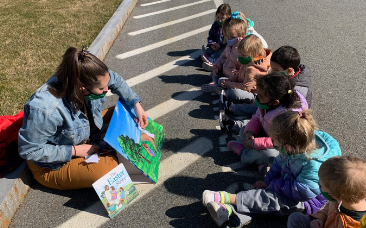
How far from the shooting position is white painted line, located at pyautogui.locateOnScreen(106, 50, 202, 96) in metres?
4.81

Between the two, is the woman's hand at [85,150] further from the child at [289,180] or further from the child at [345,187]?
the child at [345,187]

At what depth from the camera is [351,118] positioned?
12.0 feet

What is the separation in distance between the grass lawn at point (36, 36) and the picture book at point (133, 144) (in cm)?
176

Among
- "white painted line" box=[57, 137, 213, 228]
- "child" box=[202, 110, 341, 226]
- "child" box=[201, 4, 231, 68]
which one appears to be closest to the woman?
"white painted line" box=[57, 137, 213, 228]

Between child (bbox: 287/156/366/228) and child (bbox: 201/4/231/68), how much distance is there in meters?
3.39

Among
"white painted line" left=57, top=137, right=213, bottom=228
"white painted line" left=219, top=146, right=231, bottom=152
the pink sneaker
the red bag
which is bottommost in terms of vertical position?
"white painted line" left=57, top=137, right=213, bottom=228

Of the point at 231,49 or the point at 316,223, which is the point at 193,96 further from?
the point at 316,223

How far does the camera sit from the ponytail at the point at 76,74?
238 centimetres

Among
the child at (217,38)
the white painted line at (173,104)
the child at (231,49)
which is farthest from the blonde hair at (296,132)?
the child at (217,38)

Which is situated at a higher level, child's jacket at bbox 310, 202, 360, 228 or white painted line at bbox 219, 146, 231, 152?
child's jacket at bbox 310, 202, 360, 228

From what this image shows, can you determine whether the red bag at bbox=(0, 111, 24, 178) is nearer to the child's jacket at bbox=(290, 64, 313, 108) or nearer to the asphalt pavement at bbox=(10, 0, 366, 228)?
the asphalt pavement at bbox=(10, 0, 366, 228)

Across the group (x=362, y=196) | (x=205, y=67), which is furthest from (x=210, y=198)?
(x=205, y=67)

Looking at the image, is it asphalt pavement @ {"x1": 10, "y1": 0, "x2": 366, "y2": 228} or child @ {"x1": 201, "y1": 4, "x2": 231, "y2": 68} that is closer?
asphalt pavement @ {"x1": 10, "y1": 0, "x2": 366, "y2": 228}

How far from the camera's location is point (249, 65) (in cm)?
386
